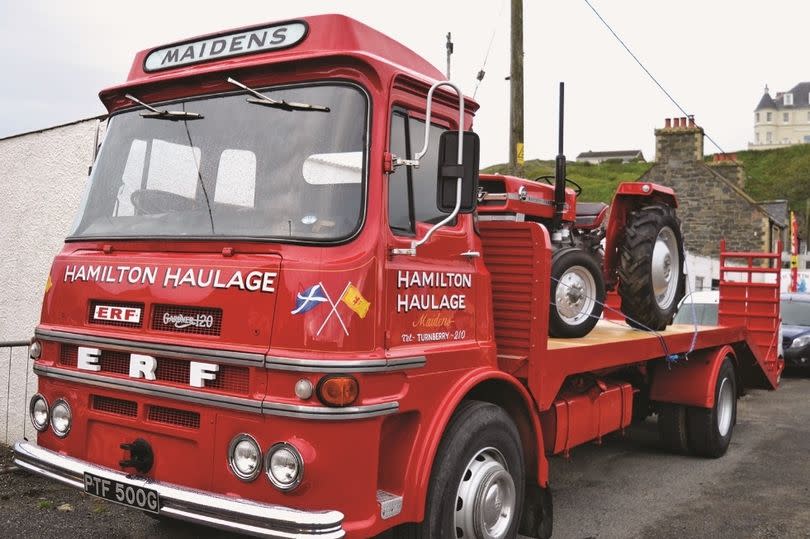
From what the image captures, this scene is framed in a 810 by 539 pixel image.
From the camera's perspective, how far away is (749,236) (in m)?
28.7

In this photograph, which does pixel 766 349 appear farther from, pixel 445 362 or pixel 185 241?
pixel 185 241

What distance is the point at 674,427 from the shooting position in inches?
291

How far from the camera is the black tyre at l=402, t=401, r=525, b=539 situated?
12.1 ft

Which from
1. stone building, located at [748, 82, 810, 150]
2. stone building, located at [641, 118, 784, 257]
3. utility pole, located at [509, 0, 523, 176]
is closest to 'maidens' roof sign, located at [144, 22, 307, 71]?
utility pole, located at [509, 0, 523, 176]

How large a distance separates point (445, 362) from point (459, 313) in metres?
0.34

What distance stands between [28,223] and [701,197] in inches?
1051

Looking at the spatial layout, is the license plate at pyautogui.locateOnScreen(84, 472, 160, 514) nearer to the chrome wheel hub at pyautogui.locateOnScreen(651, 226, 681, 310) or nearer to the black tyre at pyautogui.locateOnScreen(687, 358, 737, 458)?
the chrome wheel hub at pyautogui.locateOnScreen(651, 226, 681, 310)

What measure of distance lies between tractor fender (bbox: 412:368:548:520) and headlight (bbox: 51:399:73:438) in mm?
1797

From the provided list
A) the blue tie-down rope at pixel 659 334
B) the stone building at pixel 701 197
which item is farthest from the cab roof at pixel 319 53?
the stone building at pixel 701 197

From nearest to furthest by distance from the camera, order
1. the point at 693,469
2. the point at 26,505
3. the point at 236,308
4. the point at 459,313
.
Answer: the point at 236,308 → the point at 459,313 → the point at 26,505 → the point at 693,469

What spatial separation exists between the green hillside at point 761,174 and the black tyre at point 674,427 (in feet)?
187

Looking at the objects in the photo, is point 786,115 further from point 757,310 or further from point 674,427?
point 674,427

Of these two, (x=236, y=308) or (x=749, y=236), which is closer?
(x=236, y=308)

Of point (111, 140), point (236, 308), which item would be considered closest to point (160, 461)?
point (236, 308)
